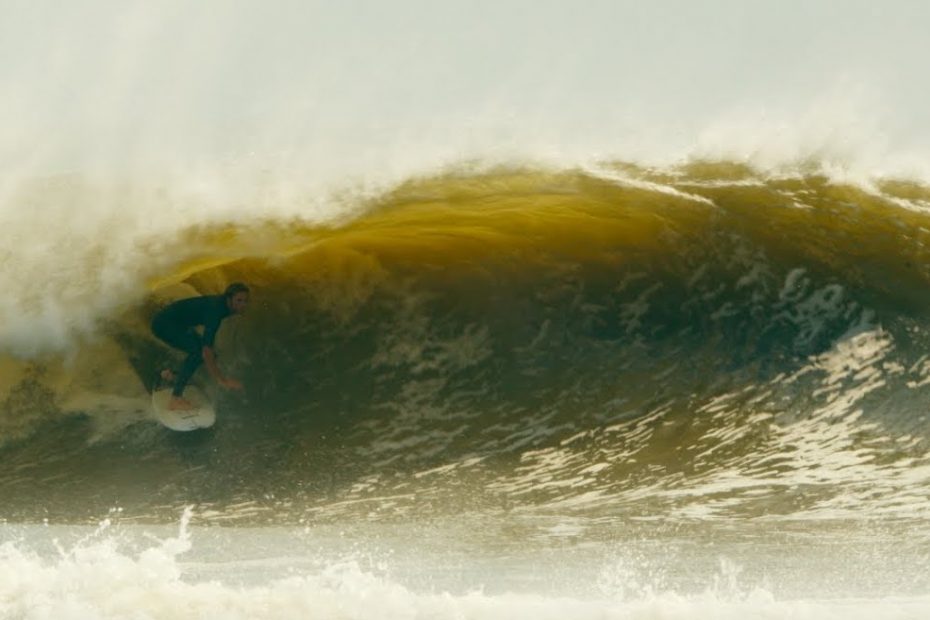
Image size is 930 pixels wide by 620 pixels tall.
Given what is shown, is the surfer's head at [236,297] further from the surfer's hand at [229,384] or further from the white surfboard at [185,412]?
the white surfboard at [185,412]

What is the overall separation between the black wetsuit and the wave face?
0.09m

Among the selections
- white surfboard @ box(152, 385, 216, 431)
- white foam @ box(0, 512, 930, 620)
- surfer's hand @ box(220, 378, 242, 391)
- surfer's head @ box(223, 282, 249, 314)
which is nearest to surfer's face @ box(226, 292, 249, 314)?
surfer's head @ box(223, 282, 249, 314)

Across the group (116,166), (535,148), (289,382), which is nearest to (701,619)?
(289,382)

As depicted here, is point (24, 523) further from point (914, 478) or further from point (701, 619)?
point (914, 478)

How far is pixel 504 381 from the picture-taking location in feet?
29.2

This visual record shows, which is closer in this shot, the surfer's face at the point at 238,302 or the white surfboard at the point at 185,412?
the white surfboard at the point at 185,412

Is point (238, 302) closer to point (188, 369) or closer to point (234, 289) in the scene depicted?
point (234, 289)

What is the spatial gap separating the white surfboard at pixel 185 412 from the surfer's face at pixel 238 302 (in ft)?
1.79

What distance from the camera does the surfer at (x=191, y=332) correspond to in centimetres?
862

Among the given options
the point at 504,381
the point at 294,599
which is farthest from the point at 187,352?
the point at 504,381

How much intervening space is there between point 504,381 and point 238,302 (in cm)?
167

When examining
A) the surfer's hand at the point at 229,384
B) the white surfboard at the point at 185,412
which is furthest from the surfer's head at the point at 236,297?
the white surfboard at the point at 185,412

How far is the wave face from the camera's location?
8672 millimetres

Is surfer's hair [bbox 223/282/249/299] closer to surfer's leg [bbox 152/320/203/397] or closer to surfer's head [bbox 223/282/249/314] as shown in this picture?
surfer's head [bbox 223/282/249/314]
